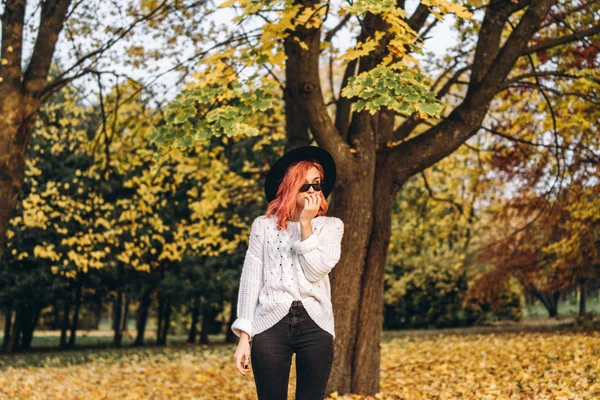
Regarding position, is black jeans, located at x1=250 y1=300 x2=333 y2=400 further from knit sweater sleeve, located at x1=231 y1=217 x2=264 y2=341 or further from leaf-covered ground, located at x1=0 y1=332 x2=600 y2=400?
leaf-covered ground, located at x1=0 y1=332 x2=600 y2=400

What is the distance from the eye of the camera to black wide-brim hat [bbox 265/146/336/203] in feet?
12.0

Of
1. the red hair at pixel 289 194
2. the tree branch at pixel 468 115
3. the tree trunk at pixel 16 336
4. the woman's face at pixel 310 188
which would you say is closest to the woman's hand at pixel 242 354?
the red hair at pixel 289 194

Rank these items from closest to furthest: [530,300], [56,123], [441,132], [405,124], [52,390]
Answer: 1. [441,132]
2. [405,124]
3. [52,390]
4. [56,123]
5. [530,300]

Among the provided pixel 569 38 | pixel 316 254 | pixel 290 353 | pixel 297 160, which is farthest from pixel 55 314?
pixel 316 254

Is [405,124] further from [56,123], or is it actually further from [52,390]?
[56,123]

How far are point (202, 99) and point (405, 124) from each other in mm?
3275

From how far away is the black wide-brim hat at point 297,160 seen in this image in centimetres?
366

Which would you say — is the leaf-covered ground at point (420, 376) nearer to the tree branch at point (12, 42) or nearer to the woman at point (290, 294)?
the woman at point (290, 294)

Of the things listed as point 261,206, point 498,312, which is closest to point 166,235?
point 261,206

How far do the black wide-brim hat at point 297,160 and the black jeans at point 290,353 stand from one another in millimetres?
756

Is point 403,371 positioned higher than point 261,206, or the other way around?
point 261,206

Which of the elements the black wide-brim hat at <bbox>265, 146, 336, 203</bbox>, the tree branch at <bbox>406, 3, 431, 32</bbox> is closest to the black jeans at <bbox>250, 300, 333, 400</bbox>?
the black wide-brim hat at <bbox>265, 146, 336, 203</bbox>

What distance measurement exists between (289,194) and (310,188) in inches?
4.7

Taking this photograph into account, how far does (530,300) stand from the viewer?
38375 millimetres
